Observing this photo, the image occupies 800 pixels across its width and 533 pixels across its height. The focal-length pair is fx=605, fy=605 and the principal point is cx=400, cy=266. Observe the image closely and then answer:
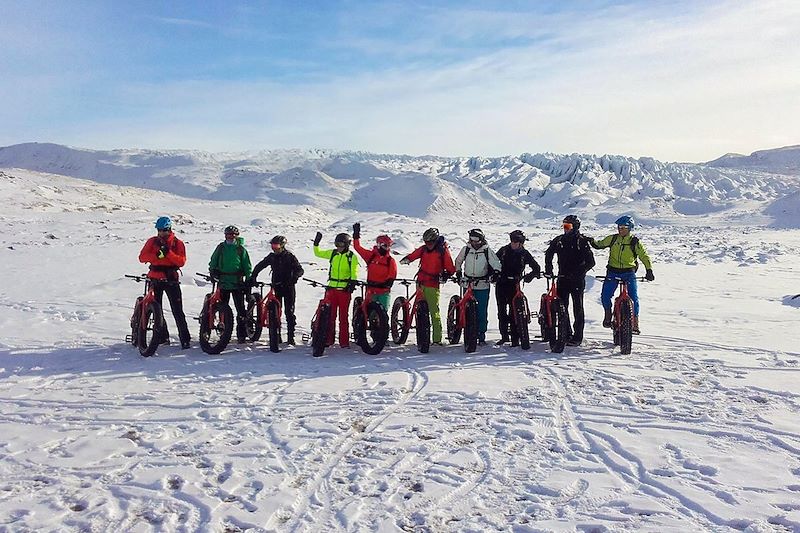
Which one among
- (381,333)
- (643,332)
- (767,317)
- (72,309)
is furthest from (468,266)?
(72,309)

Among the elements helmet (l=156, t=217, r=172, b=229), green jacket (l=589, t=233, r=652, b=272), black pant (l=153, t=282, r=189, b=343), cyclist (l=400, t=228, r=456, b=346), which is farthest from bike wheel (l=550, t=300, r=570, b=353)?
helmet (l=156, t=217, r=172, b=229)

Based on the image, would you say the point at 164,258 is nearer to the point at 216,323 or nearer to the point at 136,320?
the point at 136,320

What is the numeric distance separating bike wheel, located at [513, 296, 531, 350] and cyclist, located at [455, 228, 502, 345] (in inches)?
19.3

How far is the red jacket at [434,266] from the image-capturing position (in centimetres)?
939

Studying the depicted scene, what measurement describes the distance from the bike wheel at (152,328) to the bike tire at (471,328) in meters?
4.38

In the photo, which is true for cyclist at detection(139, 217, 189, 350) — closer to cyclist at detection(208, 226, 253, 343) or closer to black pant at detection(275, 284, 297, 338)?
cyclist at detection(208, 226, 253, 343)

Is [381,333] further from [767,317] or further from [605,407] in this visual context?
[767,317]

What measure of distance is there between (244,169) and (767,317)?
88365 mm

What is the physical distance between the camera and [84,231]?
28438mm

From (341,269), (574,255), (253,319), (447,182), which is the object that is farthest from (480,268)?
(447,182)

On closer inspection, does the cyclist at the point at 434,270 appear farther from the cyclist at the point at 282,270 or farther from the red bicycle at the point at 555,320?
the cyclist at the point at 282,270

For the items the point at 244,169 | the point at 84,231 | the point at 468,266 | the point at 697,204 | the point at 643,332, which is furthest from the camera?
the point at 244,169

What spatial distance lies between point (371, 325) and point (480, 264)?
1.96m

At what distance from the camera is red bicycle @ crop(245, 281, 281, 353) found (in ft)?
29.4
